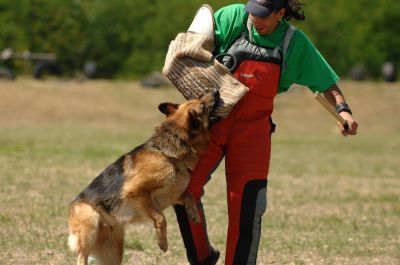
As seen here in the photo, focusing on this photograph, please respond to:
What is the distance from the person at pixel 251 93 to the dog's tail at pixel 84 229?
2.86 feet

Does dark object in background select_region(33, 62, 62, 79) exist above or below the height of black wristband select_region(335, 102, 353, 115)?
below

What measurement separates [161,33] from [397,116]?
14263 mm

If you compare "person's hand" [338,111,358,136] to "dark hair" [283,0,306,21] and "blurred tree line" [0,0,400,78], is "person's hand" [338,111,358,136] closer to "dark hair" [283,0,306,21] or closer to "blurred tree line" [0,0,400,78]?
"dark hair" [283,0,306,21]

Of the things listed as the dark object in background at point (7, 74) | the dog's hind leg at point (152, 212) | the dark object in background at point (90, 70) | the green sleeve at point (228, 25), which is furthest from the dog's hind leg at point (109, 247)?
the dark object in background at point (90, 70)

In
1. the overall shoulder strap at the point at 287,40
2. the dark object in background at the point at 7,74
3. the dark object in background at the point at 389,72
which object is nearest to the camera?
the overall shoulder strap at the point at 287,40

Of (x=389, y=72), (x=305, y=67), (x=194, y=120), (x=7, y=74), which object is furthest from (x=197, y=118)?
(x=389, y=72)

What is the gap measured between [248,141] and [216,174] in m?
9.89

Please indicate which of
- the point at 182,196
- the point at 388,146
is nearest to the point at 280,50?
the point at 182,196

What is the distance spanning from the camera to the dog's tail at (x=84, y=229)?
21.1ft

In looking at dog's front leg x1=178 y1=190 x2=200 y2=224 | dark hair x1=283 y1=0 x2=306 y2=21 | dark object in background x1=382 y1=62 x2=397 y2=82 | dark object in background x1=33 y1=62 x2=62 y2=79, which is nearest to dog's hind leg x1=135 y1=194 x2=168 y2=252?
dog's front leg x1=178 y1=190 x2=200 y2=224

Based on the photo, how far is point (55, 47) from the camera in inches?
1582

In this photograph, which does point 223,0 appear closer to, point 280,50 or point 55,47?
point 55,47

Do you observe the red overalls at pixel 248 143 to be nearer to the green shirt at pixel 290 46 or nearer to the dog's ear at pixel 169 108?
the green shirt at pixel 290 46

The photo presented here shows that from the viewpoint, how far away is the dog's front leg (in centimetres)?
644
